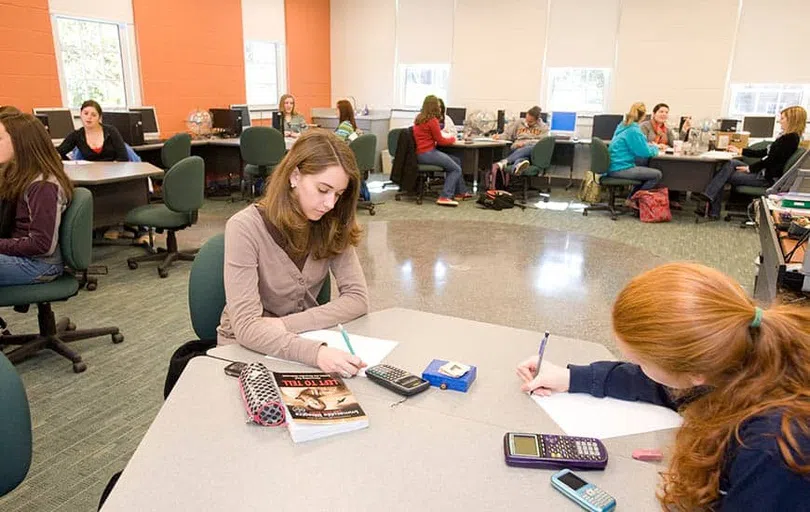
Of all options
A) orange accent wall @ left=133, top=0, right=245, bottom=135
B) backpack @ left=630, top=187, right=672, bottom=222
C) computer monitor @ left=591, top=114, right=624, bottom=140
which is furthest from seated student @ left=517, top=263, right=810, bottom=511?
computer monitor @ left=591, top=114, right=624, bottom=140

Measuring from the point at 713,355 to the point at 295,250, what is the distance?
1.17 meters

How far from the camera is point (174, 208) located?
397cm

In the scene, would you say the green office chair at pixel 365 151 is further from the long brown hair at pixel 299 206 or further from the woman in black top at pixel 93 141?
the long brown hair at pixel 299 206

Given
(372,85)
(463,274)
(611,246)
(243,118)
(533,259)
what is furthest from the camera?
(372,85)

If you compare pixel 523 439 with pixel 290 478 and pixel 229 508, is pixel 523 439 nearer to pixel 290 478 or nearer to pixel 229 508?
pixel 290 478

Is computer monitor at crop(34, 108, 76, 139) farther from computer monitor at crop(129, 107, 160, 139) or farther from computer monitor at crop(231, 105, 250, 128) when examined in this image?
computer monitor at crop(231, 105, 250, 128)

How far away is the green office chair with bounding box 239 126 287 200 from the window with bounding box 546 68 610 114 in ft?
14.2

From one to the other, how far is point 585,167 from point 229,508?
8483mm

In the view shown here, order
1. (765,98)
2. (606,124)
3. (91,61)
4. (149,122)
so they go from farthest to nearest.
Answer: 1. (606,124)
2. (765,98)
3. (149,122)
4. (91,61)

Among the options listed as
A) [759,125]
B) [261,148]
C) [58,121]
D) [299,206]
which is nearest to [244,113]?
[261,148]

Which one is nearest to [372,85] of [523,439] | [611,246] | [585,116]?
[585,116]

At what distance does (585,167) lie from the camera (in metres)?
8.64

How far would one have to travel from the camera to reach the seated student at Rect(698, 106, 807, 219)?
584 cm

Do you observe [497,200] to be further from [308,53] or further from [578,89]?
[308,53]
